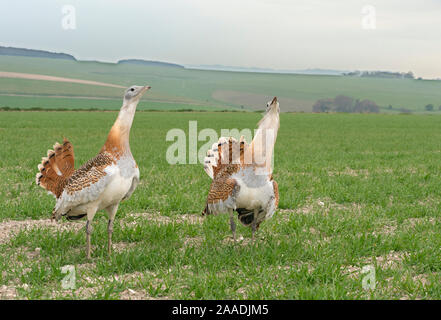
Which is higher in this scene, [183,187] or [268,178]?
[268,178]

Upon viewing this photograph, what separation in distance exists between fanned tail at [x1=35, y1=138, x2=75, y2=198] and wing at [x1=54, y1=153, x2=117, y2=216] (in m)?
0.41

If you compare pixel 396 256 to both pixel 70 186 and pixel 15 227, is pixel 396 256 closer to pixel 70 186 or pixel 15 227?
pixel 70 186

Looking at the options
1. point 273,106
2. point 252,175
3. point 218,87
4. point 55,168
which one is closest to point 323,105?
point 218,87

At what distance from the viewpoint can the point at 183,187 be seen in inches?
392

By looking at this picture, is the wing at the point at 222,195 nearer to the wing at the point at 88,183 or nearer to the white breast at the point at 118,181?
the white breast at the point at 118,181

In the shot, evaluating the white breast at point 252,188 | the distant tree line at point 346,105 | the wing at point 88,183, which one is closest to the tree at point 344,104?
the distant tree line at point 346,105

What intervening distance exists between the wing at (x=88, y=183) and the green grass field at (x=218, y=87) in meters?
71.8

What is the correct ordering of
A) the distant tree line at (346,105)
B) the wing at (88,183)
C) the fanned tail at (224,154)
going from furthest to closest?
the distant tree line at (346,105) < the fanned tail at (224,154) < the wing at (88,183)

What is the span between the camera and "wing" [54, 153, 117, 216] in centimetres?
499

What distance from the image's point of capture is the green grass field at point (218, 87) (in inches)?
3622

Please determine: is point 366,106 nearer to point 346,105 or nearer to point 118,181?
point 346,105

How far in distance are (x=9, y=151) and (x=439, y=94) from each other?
12721cm

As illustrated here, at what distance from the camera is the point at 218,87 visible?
4528 inches
